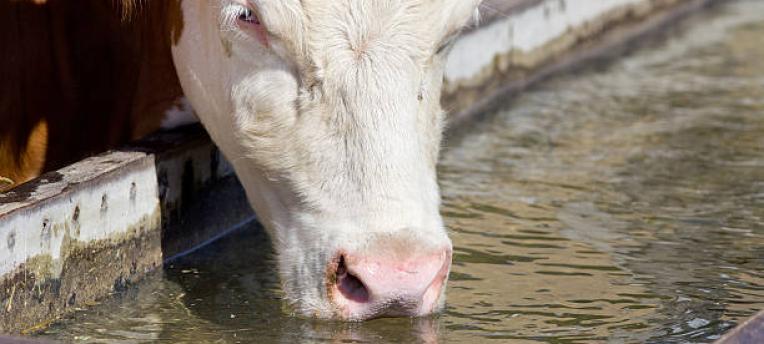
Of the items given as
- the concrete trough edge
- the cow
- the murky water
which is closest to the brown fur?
the concrete trough edge

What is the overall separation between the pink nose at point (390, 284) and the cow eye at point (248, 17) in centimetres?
65

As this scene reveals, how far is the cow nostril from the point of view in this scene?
12.3 ft

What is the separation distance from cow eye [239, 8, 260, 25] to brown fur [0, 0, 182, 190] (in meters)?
0.71

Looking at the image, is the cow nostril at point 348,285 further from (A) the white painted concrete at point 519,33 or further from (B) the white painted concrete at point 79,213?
(A) the white painted concrete at point 519,33

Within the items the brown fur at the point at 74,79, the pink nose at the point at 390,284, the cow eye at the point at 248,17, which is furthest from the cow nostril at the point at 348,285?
the brown fur at the point at 74,79

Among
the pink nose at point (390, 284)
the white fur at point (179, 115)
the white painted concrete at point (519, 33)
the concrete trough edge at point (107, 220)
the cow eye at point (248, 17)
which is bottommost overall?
the pink nose at point (390, 284)

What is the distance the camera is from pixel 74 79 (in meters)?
4.88

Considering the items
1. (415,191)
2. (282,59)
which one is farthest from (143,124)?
(415,191)

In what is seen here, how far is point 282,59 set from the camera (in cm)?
399

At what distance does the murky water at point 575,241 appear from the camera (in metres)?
4.22

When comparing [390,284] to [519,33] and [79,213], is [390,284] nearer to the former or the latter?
[79,213]

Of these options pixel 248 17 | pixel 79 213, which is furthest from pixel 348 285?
pixel 79 213

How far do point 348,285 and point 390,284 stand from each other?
0.19m

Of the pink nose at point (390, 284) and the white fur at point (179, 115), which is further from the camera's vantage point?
the white fur at point (179, 115)
